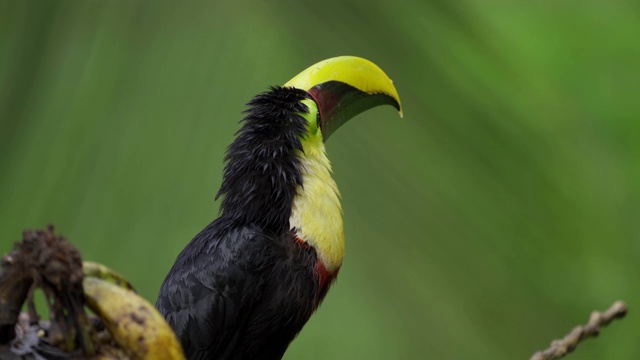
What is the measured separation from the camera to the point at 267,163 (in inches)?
54.4

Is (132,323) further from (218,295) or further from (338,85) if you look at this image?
(338,85)

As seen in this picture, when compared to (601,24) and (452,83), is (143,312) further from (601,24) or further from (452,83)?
(601,24)

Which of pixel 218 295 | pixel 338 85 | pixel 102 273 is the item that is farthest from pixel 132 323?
pixel 338 85

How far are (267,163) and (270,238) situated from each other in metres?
0.12

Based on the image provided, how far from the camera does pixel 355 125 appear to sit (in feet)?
5.99

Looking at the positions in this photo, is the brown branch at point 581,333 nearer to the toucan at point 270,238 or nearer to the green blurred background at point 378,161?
the toucan at point 270,238

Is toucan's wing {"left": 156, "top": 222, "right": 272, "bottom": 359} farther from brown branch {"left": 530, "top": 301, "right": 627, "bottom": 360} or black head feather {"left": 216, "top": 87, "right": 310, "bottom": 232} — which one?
brown branch {"left": 530, "top": 301, "right": 627, "bottom": 360}

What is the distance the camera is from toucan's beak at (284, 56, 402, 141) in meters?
1.46

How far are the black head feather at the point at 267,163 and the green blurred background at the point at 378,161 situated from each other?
13.1 inches

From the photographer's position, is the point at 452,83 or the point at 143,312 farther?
the point at 452,83

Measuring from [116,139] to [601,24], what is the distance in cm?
116

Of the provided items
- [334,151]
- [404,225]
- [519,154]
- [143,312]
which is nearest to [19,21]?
[334,151]

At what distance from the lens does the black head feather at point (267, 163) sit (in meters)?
1.36

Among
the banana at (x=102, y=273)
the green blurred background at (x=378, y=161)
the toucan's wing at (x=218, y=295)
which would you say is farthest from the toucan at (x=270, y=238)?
the banana at (x=102, y=273)
